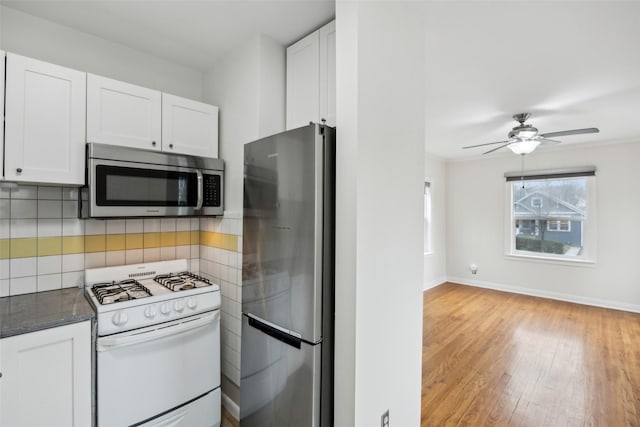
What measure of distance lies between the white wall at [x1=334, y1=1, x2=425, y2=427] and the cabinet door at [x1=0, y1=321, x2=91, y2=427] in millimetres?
1245

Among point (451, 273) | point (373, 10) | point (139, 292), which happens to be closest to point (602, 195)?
point (451, 273)

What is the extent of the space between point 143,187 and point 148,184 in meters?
0.04

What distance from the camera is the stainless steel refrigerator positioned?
53.9 inches

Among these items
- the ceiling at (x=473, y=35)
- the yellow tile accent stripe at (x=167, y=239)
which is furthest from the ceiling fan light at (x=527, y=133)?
the yellow tile accent stripe at (x=167, y=239)

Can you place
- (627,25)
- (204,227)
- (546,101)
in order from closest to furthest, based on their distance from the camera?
(627,25) < (204,227) < (546,101)

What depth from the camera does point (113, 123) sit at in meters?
1.83

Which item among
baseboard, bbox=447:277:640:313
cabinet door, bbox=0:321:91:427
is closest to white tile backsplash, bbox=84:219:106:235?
cabinet door, bbox=0:321:91:427

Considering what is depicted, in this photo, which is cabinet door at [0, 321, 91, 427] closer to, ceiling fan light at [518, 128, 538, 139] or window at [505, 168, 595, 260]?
ceiling fan light at [518, 128, 538, 139]

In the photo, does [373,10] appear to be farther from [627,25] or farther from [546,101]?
[546,101]

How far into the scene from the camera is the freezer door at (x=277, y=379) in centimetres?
137

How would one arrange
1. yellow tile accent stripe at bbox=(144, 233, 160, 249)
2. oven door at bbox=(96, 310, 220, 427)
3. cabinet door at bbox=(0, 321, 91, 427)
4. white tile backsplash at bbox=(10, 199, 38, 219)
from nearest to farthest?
cabinet door at bbox=(0, 321, 91, 427) < oven door at bbox=(96, 310, 220, 427) < white tile backsplash at bbox=(10, 199, 38, 219) < yellow tile accent stripe at bbox=(144, 233, 160, 249)

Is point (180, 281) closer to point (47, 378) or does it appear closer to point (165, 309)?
point (165, 309)

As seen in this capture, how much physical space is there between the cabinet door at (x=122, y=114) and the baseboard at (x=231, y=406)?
1.83 meters

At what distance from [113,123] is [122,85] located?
25 centimetres
